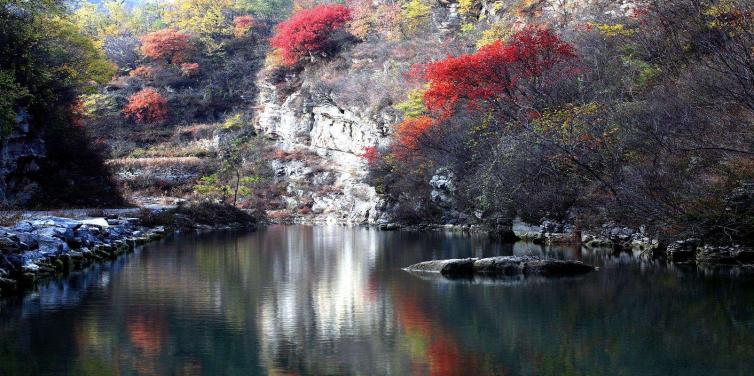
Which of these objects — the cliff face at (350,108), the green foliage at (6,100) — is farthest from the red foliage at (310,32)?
the green foliage at (6,100)

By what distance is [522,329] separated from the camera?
40.9 ft

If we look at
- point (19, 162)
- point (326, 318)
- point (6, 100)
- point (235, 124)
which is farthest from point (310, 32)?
point (326, 318)

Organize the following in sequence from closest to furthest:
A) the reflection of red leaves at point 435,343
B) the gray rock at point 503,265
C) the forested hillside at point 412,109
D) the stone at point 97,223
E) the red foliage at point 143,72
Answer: the reflection of red leaves at point 435,343, the gray rock at point 503,265, the forested hillside at point 412,109, the stone at point 97,223, the red foliage at point 143,72

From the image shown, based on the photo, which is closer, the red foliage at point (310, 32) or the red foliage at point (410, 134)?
the red foliage at point (410, 134)

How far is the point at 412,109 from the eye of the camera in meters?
44.8

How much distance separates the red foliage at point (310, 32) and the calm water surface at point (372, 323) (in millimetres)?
47015

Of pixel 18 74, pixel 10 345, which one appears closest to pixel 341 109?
pixel 18 74

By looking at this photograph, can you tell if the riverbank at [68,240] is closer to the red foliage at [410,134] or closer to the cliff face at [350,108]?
the red foliage at [410,134]

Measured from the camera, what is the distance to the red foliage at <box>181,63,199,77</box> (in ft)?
234

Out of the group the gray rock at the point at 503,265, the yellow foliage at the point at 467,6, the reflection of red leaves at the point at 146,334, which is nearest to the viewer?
the reflection of red leaves at the point at 146,334

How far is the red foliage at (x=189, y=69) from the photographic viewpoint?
234 ft

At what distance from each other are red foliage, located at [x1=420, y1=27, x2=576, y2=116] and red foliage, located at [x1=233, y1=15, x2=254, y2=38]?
46.0m

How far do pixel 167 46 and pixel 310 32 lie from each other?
16.8 metres

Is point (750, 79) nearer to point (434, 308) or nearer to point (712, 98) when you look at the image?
point (712, 98)
